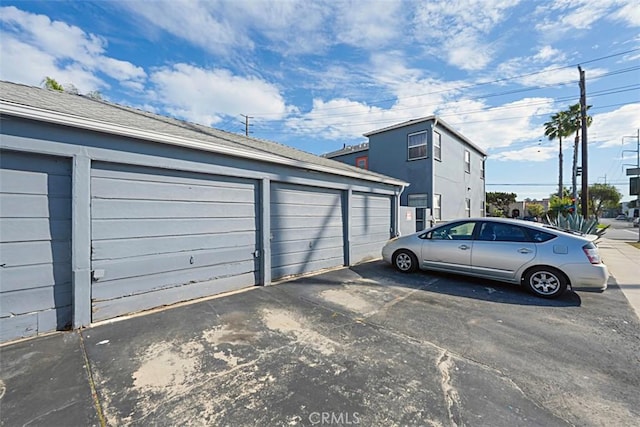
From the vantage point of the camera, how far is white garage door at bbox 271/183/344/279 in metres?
5.57

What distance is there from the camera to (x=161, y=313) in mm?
3834

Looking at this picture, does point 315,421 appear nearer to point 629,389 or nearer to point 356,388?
point 356,388

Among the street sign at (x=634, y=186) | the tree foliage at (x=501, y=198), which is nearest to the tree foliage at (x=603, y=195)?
the tree foliage at (x=501, y=198)

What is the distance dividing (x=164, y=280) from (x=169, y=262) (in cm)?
→ 27

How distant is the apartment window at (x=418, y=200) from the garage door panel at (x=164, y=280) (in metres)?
9.27

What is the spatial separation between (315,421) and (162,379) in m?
1.42

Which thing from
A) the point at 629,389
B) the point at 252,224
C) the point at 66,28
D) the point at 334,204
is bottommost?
the point at 629,389

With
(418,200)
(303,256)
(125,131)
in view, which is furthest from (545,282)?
(418,200)

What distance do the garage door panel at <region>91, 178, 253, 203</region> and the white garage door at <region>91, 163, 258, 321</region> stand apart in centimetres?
1

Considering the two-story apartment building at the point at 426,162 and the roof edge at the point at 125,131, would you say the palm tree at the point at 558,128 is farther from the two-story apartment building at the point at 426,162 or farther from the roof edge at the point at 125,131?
the roof edge at the point at 125,131

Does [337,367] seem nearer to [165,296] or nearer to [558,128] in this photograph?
[165,296]

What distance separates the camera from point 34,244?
3.11 meters

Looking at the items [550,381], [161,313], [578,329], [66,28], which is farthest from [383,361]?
[66,28]

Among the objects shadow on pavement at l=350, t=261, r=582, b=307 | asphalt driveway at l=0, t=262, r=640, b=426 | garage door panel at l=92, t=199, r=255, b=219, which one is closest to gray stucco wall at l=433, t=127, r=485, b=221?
shadow on pavement at l=350, t=261, r=582, b=307
